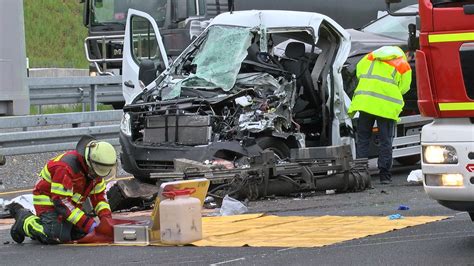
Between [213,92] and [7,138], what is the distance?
375 cm

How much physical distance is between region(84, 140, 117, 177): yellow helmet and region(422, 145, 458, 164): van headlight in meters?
2.63

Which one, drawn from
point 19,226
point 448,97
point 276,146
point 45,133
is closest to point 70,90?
→ point 45,133

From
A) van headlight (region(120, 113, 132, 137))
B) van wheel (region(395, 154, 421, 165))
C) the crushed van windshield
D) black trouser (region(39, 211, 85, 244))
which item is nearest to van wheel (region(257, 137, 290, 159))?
the crushed van windshield

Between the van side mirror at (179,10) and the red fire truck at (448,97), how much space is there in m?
13.9

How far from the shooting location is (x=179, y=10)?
70.0 feet

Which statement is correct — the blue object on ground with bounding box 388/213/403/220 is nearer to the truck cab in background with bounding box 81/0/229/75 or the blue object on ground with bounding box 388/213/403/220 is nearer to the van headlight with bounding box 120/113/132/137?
the van headlight with bounding box 120/113/132/137

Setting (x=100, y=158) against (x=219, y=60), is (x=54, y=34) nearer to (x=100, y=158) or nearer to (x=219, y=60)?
(x=219, y=60)

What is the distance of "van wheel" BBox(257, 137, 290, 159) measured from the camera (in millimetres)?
12016

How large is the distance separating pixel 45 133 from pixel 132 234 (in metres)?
6.67

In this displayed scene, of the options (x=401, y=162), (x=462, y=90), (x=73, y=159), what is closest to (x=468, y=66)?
(x=462, y=90)

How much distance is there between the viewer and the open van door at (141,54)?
13.2 m

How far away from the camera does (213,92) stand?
12258mm

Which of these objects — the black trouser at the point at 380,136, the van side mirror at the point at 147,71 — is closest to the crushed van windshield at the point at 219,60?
the van side mirror at the point at 147,71

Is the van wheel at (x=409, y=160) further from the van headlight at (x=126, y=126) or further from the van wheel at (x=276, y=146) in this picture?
the van headlight at (x=126, y=126)
